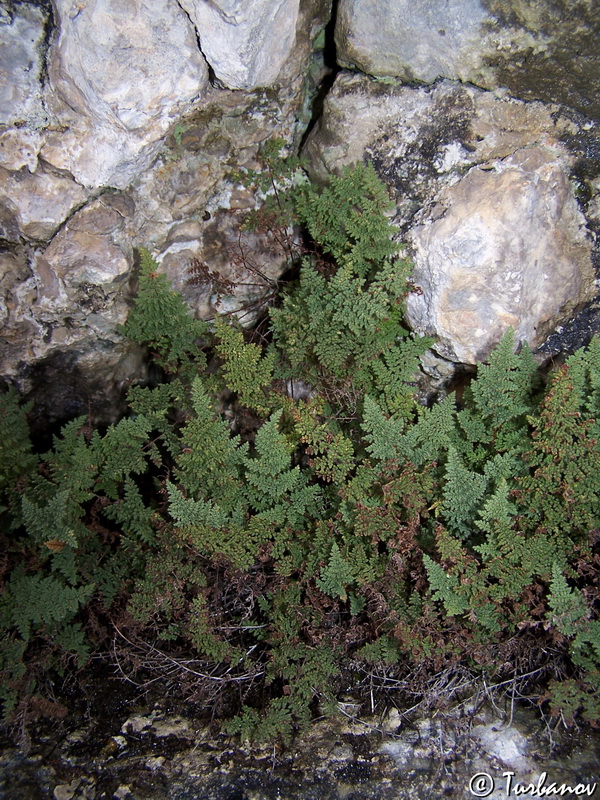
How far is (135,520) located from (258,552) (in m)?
0.88

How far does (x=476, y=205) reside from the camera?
3.41 metres

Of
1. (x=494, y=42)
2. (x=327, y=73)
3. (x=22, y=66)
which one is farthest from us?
(x=327, y=73)

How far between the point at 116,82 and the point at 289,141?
50.9 inches

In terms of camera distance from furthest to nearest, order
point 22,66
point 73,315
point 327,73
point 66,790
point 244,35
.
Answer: point 327,73 → point 73,315 → point 244,35 → point 22,66 → point 66,790

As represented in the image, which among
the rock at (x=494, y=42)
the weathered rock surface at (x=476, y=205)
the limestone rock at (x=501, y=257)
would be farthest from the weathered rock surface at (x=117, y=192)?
the limestone rock at (x=501, y=257)

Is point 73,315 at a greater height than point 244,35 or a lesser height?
lesser

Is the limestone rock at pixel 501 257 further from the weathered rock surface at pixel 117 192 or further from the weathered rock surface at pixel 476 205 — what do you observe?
the weathered rock surface at pixel 117 192

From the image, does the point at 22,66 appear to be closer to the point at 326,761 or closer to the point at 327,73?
the point at 327,73

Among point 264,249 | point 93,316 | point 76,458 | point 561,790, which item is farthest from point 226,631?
point 264,249

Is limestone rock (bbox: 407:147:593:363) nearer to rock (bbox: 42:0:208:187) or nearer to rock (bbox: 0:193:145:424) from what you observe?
rock (bbox: 42:0:208:187)

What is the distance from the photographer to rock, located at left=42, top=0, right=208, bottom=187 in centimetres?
295

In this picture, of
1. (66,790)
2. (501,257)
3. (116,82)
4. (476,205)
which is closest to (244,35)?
(116,82)

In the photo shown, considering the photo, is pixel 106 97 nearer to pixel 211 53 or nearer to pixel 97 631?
pixel 211 53

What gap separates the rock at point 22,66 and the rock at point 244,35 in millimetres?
781
